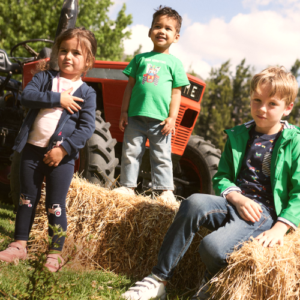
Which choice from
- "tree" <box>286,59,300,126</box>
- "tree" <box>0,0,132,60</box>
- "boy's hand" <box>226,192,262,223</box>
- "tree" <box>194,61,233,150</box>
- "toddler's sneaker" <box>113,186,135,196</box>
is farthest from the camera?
"tree" <box>286,59,300,126</box>

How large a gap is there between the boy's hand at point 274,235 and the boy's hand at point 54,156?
1.18 metres

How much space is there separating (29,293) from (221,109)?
21552mm

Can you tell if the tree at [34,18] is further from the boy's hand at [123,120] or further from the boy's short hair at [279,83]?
the boy's short hair at [279,83]

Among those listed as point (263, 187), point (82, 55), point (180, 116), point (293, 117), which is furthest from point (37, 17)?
point (293, 117)

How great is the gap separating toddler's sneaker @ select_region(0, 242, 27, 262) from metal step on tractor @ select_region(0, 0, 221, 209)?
976 millimetres

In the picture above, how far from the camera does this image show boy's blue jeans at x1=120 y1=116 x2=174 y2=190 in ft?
9.28

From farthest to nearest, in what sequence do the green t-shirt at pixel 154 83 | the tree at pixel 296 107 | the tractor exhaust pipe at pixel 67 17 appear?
the tree at pixel 296 107
the tractor exhaust pipe at pixel 67 17
the green t-shirt at pixel 154 83

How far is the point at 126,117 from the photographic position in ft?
9.47

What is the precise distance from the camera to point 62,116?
2.20m

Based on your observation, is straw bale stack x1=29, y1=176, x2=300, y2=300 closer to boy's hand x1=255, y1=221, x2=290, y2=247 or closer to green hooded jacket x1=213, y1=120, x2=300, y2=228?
green hooded jacket x1=213, y1=120, x2=300, y2=228

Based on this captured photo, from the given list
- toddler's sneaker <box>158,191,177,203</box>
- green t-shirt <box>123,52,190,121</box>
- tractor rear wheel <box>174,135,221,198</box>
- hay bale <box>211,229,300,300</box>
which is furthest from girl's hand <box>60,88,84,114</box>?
tractor rear wheel <box>174,135,221,198</box>

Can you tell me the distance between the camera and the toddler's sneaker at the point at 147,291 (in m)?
1.77

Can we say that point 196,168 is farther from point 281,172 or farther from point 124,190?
point 281,172

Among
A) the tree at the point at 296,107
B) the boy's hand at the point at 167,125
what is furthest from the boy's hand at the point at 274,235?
the tree at the point at 296,107
